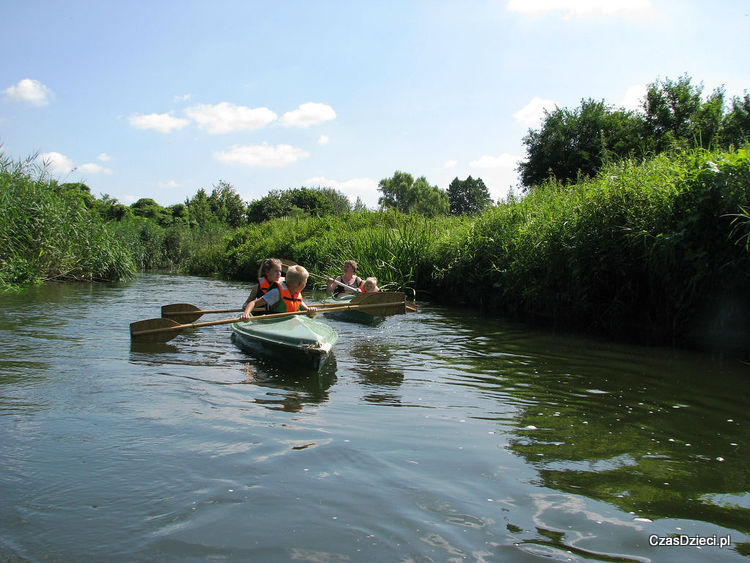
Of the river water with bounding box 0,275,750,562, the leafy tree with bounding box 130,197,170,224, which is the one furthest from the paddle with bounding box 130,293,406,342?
the leafy tree with bounding box 130,197,170,224

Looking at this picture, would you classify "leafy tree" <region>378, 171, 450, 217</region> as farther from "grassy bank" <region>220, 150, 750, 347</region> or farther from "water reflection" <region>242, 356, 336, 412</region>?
"water reflection" <region>242, 356, 336, 412</region>

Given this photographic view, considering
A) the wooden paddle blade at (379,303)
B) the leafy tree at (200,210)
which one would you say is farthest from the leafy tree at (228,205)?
the wooden paddle blade at (379,303)

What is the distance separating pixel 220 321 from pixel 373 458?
4486 millimetres

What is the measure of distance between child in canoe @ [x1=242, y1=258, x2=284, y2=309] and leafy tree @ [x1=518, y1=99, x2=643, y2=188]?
25.7 metres

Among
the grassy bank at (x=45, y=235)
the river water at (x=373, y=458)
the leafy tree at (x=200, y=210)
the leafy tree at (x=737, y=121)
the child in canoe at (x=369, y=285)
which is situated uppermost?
the leafy tree at (x=737, y=121)

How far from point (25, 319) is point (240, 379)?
19.3 ft

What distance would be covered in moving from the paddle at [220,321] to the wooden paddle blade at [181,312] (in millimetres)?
1106

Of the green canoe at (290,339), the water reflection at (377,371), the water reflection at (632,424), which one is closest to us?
the water reflection at (632,424)

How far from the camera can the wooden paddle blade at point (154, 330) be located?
7375 mm

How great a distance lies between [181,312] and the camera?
8.77 metres

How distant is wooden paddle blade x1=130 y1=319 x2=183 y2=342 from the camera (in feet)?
24.2

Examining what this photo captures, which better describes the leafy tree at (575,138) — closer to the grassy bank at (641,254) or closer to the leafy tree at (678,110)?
the leafy tree at (678,110)

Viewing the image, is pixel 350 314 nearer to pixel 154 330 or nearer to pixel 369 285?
pixel 369 285

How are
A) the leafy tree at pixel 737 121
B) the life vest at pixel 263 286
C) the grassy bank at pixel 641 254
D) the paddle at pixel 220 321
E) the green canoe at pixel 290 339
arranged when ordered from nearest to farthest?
the green canoe at pixel 290 339 < the grassy bank at pixel 641 254 < the paddle at pixel 220 321 < the life vest at pixel 263 286 < the leafy tree at pixel 737 121
